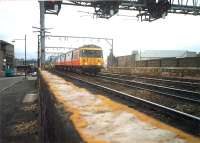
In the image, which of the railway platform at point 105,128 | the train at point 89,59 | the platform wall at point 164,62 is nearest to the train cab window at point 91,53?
the train at point 89,59

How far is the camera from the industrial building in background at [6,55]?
95.2m

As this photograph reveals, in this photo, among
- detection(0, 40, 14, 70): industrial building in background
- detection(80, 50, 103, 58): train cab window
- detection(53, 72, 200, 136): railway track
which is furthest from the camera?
detection(0, 40, 14, 70): industrial building in background

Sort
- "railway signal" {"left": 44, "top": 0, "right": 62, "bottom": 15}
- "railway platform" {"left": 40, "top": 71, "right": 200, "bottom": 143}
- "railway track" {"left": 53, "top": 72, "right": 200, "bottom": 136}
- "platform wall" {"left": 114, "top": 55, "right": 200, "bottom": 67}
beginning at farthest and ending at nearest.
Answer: "platform wall" {"left": 114, "top": 55, "right": 200, "bottom": 67}, "railway signal" {"left": 44, "top": 0, "right": 62, "bottom": 15}, "railway track" {"left": 53, "top": 72, "right": 200, "bottom": 136}, "railway platform" {"left": 40, "top": 71, "right": 200, "bottom": 143}

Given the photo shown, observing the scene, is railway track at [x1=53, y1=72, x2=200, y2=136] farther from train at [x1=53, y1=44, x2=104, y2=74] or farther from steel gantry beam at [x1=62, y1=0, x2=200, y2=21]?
train at [x1=53, y1=44, x2=104, y2=74]

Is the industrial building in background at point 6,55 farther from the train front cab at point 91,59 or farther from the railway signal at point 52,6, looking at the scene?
the railway signal at point 52,6

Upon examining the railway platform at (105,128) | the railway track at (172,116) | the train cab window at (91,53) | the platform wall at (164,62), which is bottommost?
the railway track at (172,116)

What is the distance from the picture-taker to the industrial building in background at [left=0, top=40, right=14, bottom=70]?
9515 cm

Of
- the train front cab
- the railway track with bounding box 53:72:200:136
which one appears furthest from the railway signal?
the train front cab

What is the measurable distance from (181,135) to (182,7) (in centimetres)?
2086

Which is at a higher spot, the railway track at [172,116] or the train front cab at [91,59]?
the train front cab at [91,59]

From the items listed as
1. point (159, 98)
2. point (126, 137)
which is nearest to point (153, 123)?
point (126, 137)

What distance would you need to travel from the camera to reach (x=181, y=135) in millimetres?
6820

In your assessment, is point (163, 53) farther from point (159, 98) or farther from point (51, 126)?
point (51, 126)

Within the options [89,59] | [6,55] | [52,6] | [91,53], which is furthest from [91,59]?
[6,55]
